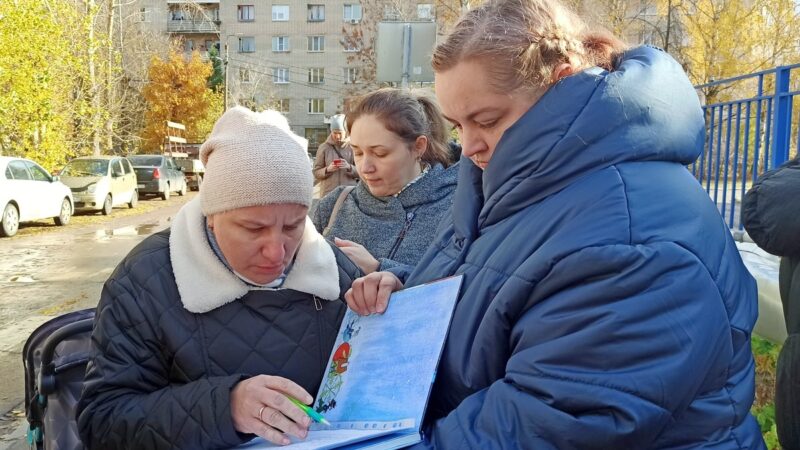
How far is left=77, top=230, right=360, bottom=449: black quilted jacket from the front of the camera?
5.57 feet

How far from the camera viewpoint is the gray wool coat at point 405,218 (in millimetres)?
3090

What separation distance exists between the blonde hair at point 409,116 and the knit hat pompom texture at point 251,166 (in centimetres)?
126

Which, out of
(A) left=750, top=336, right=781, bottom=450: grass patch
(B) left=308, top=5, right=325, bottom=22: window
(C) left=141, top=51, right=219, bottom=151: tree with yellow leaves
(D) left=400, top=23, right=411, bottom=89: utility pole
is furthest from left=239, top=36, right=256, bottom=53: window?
(A) left=750, top=336, right=781, bottom=450: grass patch

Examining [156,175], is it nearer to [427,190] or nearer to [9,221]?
[9,221]

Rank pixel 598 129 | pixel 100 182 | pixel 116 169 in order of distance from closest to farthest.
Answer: pixel 598 129
pixel 100 182
pixel 116 169

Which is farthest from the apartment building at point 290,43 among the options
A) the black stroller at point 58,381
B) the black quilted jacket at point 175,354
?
the black quilted jacket at point 175,354

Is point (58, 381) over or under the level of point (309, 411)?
under

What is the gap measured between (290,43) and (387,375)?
5869 centimetres

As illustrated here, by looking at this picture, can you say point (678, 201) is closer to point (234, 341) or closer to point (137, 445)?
point (234, 341)

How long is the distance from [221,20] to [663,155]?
61009 millimetres

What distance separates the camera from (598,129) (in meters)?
1.30

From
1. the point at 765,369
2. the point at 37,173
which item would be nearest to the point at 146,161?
the point at 37,173

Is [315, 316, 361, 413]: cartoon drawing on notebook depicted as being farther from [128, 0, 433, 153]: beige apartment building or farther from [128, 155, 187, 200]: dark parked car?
[128, 0, 433, 153]: beige apartment building

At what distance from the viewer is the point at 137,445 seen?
1733mm
